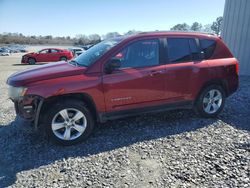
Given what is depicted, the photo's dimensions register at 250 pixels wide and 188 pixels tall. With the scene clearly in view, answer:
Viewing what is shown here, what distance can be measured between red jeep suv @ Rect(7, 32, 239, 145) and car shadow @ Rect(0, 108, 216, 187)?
27 centimetres

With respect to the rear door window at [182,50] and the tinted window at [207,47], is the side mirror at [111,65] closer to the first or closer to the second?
the rear door window at [182,50]

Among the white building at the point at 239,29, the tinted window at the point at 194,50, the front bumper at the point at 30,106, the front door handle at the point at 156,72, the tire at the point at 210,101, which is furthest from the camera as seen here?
the white building at the point at 239,29

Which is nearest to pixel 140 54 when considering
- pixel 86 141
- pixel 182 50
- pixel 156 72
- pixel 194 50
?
pixel 156 72

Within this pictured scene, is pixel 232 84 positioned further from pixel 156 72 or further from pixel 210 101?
pixel 156 72

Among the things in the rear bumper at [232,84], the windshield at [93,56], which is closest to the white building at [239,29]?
the rear bumper at [232,84]

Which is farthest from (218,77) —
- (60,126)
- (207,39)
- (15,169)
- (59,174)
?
(15,169)

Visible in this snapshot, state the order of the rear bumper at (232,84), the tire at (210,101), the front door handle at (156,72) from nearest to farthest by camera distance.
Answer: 1. the front door handle at (156,72)
2. the tire at (210,101)
3. the rear bumper at (232,84)

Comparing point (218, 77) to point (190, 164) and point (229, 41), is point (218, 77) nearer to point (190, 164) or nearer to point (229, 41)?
point (190, 164)

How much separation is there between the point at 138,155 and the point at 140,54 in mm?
1821

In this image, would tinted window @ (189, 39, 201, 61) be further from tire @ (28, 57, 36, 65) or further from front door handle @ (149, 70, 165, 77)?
tire @ (28, 57, 36, 65)

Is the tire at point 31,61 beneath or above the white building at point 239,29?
beneath

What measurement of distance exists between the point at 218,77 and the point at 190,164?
2343mm

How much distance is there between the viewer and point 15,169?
3.26 meters

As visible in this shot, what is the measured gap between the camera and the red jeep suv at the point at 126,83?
369cm
